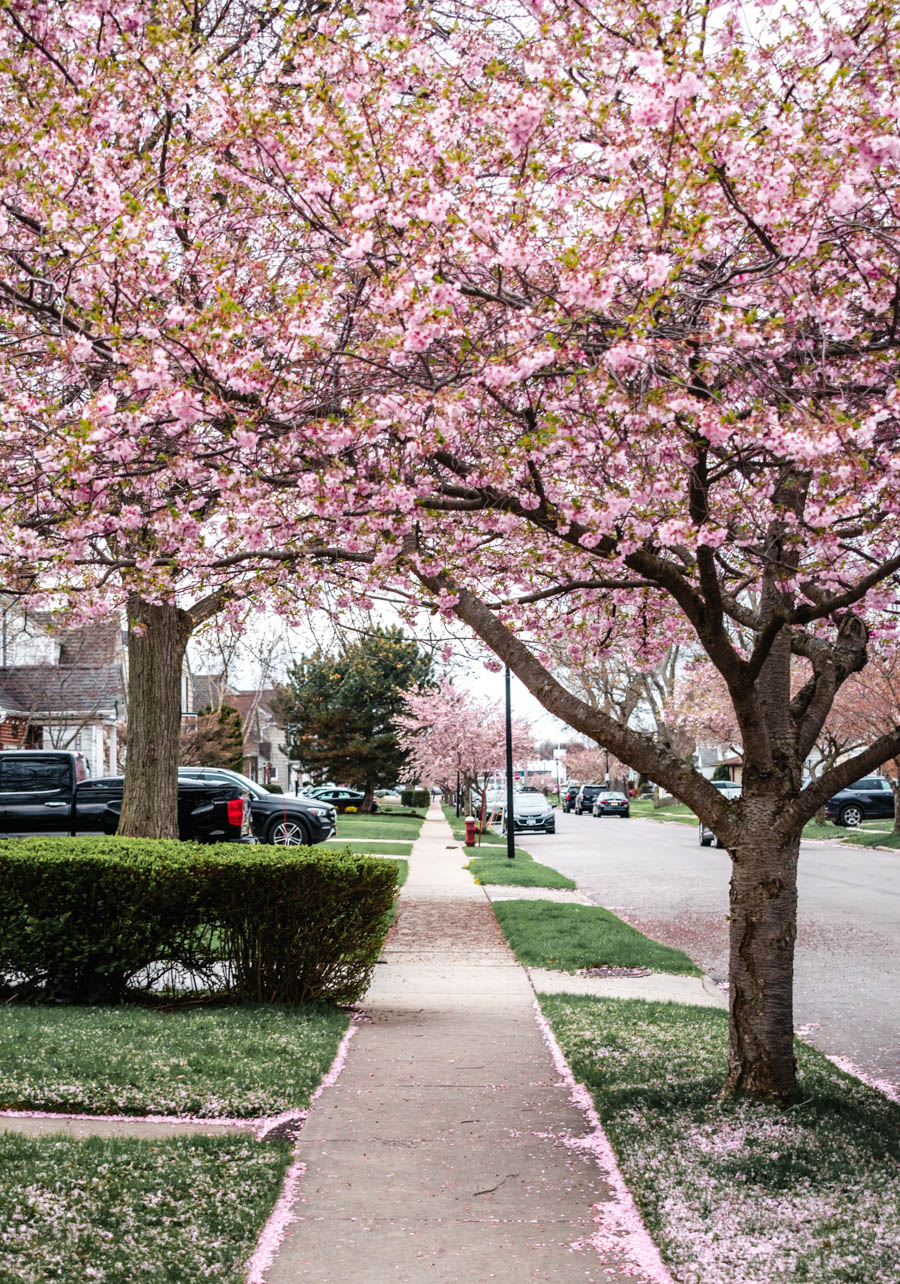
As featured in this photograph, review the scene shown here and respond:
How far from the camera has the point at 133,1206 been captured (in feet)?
14.1

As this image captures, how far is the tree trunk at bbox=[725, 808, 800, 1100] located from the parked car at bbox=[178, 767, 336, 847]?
49.4 feet

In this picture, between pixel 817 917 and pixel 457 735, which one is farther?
pixel 457 735

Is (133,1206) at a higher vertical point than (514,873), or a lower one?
higher

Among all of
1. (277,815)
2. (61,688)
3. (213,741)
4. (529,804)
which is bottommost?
(529,804)

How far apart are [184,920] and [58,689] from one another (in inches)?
1216

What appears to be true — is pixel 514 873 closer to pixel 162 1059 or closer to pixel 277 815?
pixel 277 815

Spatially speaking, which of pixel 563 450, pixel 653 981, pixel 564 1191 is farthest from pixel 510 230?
pixel 653 981

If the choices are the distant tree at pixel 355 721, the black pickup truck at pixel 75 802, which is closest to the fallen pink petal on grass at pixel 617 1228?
the black pickup truck at pixel 75 802

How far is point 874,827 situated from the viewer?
35938 mm

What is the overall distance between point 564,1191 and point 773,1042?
1.62 meters

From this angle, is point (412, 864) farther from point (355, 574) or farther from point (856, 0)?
point (856, 0)

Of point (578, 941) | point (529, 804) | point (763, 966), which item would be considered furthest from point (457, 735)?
point (763, 966)

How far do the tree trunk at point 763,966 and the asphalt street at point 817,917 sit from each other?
5.24 feet

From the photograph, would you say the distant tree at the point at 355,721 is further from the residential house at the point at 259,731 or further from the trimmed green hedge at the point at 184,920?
the trimmed green hedge at the point at 184,920
